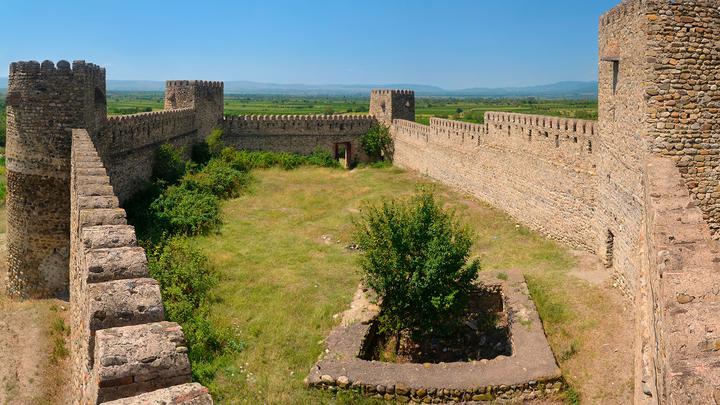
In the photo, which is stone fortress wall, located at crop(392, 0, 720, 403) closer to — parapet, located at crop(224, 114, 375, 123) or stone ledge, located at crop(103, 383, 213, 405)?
stone ledge, located at crop(103, 383, 213, 405)

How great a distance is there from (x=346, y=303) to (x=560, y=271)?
389 cm

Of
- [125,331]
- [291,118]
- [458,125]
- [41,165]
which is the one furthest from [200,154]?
[125,331]

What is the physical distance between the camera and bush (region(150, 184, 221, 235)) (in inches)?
608

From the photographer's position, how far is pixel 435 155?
69.2 feet

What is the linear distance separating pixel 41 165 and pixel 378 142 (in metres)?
16.2

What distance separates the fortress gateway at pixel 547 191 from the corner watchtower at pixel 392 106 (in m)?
6.41

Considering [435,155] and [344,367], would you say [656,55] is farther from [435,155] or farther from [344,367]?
[435,155]

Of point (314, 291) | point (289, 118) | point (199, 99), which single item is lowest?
point (314, 291)

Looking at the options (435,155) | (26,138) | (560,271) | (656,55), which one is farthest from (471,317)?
(435,155)

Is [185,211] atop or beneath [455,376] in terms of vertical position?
atop

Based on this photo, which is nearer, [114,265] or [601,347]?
[114,265]

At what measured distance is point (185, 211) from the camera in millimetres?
16297

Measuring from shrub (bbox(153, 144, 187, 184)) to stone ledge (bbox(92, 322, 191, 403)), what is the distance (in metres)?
16.9

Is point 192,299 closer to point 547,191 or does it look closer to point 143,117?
point 547,191
